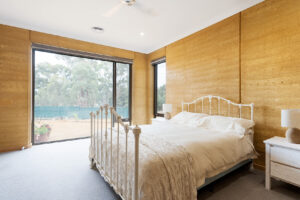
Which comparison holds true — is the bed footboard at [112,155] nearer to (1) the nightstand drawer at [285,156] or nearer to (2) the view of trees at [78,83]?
(1) the nightstand drawer at [285,156]

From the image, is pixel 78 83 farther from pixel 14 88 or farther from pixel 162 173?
pixel 162 173

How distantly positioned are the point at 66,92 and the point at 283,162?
4536 mm

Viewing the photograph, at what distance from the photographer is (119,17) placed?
2.84 m

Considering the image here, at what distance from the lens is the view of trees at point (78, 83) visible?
3656 millimetres

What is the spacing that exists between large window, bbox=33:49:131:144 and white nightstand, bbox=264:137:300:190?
363 centimetres

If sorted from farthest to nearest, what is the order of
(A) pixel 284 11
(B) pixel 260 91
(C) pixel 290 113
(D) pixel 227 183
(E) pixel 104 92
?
(E) pixel 104 92, (B) pixel 260 91, (A) pixel 284 11, (D) pixel 227 183, (C) pixel 290 113

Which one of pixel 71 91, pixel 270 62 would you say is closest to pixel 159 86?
pixel 71 91

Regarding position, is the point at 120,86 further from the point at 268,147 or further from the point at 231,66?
the point at 268,147

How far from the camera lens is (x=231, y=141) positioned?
76.1 inches

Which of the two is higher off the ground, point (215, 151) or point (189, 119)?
point (189, 119)

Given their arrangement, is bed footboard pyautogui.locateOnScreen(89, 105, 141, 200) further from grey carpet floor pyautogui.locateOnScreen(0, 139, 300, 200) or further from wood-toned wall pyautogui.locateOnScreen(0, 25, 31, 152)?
wood-toned wall pyautogui.locateOnScreen(0, 25, 31, 152)

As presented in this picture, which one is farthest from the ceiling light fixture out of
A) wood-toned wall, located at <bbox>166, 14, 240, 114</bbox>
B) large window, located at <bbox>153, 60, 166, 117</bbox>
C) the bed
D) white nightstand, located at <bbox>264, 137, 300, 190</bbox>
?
white nightstand, located at <bbox>264, 137, 300, 190</bbox>

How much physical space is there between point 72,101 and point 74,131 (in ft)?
2.78

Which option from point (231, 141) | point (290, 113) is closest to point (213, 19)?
point (290, 113)
